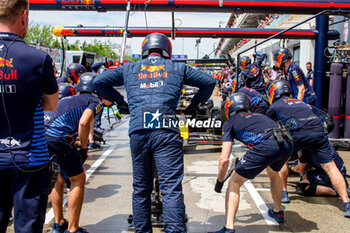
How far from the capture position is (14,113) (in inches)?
84.8

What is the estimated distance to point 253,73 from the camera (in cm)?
Result: 800

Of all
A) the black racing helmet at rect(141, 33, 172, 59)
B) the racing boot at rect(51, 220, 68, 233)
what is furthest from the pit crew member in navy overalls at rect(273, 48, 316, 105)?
the racing boot at rect(51, 220, 68, 233)

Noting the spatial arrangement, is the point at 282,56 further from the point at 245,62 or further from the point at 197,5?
the point at 197,5

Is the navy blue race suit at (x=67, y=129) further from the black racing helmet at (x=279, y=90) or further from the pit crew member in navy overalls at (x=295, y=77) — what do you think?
the pit crew member in navy overalls at (x=295, y=77)

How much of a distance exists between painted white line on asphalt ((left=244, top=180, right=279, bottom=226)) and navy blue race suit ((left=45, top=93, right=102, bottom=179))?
2.38m

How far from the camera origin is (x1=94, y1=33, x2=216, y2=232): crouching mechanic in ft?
9.81

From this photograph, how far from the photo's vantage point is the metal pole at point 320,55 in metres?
9.01

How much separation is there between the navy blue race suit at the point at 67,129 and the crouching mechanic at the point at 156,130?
27.1 inches

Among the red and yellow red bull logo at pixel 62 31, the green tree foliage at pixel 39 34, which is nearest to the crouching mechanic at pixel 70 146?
the red and yellow red bull logo at pixel 62 31

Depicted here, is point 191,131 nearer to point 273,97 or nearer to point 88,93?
point 273,97

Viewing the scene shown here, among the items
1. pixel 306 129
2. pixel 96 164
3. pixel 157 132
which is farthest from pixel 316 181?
pixel 96 164

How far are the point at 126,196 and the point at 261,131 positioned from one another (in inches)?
95.7

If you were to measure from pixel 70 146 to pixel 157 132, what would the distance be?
118 cm

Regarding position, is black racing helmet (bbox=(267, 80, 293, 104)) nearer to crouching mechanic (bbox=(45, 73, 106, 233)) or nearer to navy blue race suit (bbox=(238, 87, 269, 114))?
navy blue race suit (bbox=(238, 87, 269, 114))
